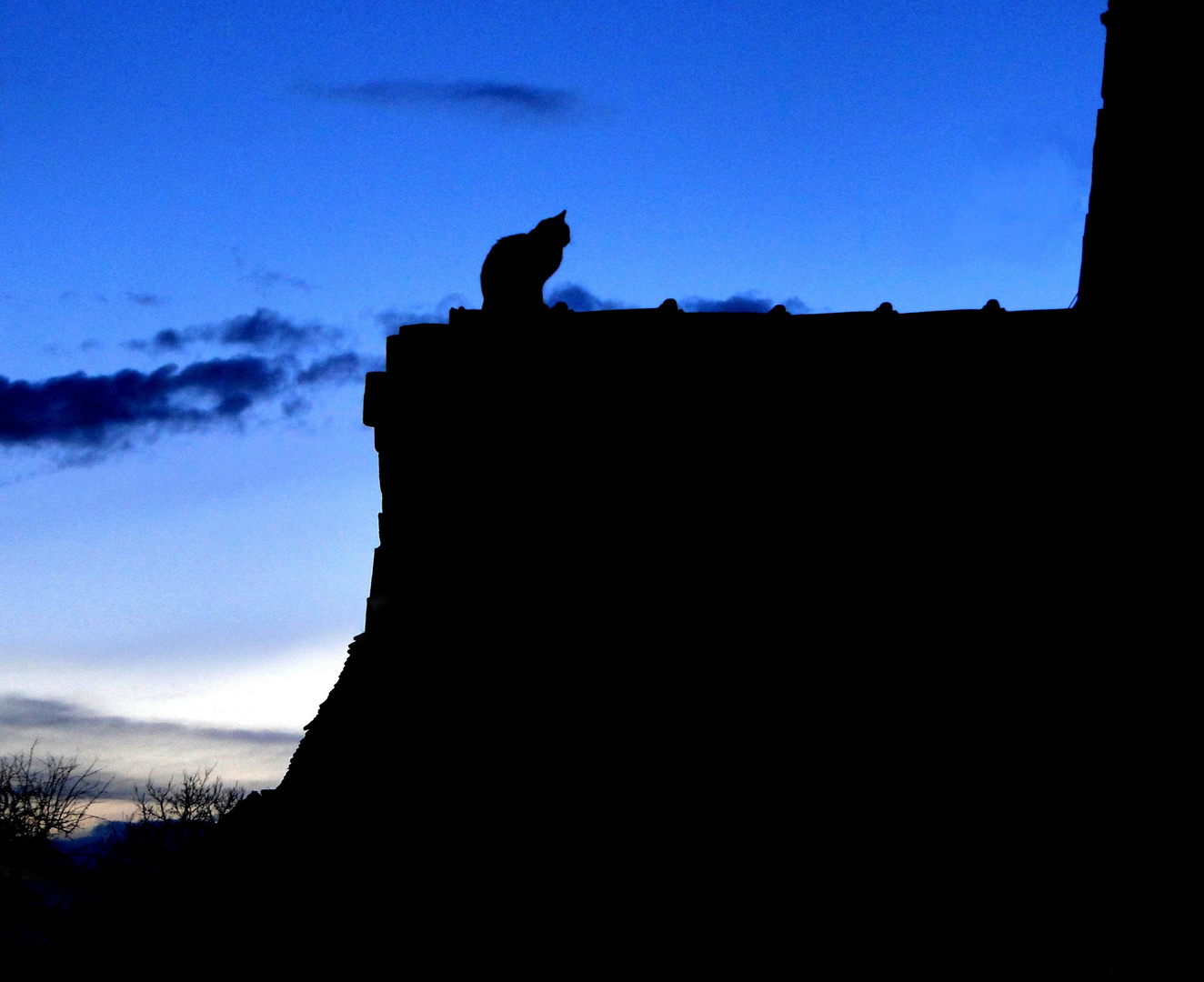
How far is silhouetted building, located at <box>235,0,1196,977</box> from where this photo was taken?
7168 mm

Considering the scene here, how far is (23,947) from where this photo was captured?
27.4 metres

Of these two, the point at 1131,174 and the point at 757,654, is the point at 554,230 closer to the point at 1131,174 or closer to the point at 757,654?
the point at 757,654

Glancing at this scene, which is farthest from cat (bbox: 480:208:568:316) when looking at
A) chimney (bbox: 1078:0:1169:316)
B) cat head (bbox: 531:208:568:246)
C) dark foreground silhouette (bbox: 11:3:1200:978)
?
chimney (bbox: 1078:0:1169:316)

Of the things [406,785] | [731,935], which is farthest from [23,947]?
[731,935]

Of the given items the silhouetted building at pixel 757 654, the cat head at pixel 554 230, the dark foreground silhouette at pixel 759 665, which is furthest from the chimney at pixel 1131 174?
the cat head at pixel 554 230

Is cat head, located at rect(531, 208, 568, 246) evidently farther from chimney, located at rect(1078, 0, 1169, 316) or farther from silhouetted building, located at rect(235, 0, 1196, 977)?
chimney, located at rect(1078, 0, 1169, 316)

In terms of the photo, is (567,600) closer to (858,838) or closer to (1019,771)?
(858,838)

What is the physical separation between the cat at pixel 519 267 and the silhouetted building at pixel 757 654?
124 centimetres

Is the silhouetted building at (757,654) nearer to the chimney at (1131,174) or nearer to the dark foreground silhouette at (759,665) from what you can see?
the dark foreground silhouette at (759,665)

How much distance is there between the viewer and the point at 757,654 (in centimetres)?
837

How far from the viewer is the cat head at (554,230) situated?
1033 centimetres

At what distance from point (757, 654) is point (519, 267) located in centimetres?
440

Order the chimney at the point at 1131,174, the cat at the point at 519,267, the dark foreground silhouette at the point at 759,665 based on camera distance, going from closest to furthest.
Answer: the dark foreground silhouette at the point at 759,665 < the chimney at the point at 1131,174 < the cat at the point at 519,267

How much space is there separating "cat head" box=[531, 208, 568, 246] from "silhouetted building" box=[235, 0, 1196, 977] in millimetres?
1608
